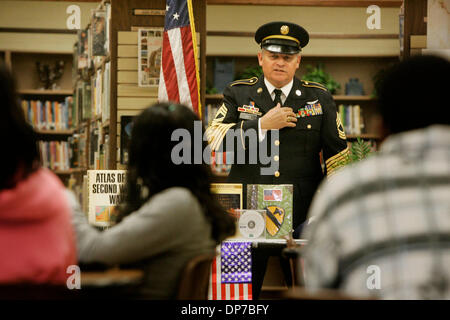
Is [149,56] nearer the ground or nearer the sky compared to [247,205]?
nearer the sky

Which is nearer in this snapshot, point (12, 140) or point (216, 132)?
point (12, 140)

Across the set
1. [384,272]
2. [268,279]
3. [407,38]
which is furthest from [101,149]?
[384,272]

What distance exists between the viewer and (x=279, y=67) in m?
3.95

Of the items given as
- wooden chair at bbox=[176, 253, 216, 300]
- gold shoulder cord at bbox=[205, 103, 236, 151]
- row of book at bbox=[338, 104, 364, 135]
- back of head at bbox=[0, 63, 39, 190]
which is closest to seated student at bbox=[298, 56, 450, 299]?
wooden chair at bbox=[176, 253, 216, 300]

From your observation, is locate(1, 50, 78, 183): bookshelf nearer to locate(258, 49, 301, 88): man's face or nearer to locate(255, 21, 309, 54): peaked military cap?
locate(255, 21, 309, 54): peaked military cap

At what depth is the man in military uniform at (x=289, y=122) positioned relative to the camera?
152 inches

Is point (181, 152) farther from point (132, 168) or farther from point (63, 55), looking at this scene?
point (63, 55)

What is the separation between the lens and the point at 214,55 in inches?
307

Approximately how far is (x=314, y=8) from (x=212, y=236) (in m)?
A: 6.29

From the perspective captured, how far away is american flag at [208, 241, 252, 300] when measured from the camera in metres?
3.40

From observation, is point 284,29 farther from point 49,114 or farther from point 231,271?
point 49,114

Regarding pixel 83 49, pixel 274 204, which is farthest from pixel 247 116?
pixel 83 49

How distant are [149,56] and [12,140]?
121 inches

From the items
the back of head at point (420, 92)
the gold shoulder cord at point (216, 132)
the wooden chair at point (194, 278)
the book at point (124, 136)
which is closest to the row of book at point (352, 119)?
the book at point (124, 136)
